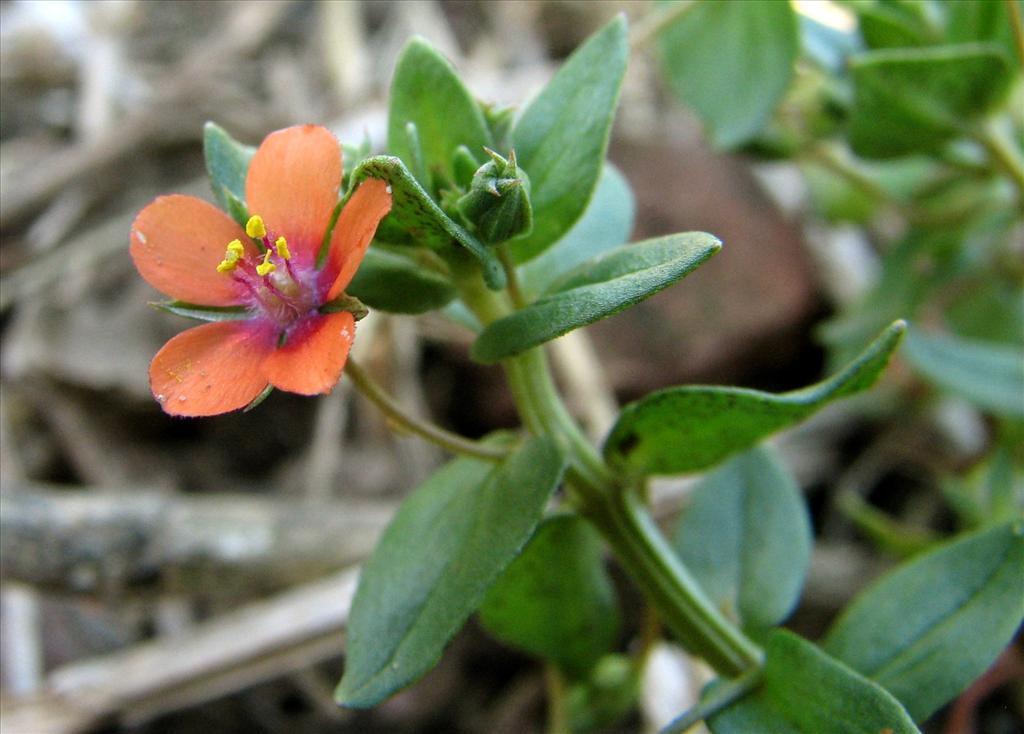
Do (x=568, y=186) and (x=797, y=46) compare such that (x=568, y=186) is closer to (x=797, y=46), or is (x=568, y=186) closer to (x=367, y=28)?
(x=797, y=46)

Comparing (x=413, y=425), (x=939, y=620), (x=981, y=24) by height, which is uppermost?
(x=981, y=24)

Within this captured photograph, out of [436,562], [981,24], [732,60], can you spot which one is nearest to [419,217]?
[436,562]

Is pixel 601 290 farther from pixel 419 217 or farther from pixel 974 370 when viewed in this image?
pixel 974 370

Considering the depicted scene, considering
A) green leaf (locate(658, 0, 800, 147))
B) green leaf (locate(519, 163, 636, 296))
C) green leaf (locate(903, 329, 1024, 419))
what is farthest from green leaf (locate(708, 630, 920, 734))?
green leaf (locate(658, 0, 800, 147))

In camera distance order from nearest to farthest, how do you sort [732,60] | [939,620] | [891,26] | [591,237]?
[939,620]
[591,237]
[891,26]
[732,60]

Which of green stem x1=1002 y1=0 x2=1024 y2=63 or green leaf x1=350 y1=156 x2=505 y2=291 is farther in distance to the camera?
green stem x1=1002 y1=0 x2=1024 y2=63

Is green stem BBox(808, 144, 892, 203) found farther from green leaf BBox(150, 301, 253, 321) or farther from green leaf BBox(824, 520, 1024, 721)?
green leaf BBox(150, 301, 253, 321)
